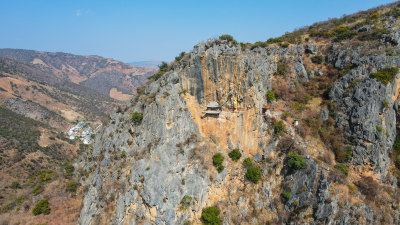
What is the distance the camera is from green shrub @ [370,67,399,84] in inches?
1115

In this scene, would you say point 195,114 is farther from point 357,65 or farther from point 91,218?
point 357,65

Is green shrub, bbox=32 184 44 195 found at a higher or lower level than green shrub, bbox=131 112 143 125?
lower

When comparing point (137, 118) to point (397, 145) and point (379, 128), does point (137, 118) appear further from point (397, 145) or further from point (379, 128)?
point (397, 145)

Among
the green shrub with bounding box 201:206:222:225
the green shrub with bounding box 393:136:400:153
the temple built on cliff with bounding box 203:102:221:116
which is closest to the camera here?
the green shrub with bounding box 201:206:222:225

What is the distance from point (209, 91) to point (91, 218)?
77.2 feet

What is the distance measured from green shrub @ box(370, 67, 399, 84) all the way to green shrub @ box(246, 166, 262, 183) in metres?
22.1

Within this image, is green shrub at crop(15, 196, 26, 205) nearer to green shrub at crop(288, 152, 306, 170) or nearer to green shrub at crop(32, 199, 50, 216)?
green shrub at crop(32, 199, 50, 216)

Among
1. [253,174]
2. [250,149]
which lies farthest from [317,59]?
[253,174]

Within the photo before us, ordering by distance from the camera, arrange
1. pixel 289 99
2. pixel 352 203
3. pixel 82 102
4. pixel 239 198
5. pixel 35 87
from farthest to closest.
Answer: pixel 82 102 < pixel 35 87 < pixel 289 99 < pixel 239 198 < pixel 352 203

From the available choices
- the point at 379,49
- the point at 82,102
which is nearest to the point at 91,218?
the point at 379,49

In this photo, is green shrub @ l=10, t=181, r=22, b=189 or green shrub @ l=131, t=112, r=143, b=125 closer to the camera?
green shrub @ l=131, t=112, r=143, b=125

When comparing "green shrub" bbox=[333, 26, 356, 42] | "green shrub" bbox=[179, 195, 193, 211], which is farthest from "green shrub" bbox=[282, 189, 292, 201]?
"green shrub" bbox=[333, 26, 356, 42]

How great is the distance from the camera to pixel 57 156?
67312 mm

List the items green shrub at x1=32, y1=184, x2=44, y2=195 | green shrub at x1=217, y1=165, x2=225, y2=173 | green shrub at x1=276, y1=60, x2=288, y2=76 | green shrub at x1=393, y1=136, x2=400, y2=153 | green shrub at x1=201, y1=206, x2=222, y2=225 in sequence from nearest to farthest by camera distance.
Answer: green shrub at x1=201, y1=206, x2=222, y2=225 < green shrub at x1=217, y1=165, x2=225, y2=173 < green shrub at x1=393, y1=136, x2=400, y2=153 < green shrub at x1=32, y1=184, x2=44, y2=195 < green shrub at x1=276, y1=60, x2=288, y2=76
